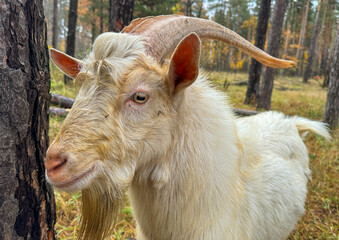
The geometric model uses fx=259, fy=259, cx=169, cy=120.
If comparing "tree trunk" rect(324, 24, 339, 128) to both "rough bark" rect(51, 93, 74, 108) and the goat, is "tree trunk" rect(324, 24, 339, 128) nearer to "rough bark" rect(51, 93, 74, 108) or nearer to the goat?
the goat

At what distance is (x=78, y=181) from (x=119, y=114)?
41cm

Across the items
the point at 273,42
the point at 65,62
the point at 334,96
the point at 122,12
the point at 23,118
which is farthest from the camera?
the point at 273,42

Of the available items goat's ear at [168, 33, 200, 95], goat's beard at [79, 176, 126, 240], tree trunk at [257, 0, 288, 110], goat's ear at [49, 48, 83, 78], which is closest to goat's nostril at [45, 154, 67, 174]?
goat's beard at [79, 176, 126, 240]

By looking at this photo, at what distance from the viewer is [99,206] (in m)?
1.58

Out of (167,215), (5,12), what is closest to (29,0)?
(5,12)

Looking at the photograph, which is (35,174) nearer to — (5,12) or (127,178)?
(127,178)

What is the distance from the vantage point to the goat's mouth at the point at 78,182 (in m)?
1.26

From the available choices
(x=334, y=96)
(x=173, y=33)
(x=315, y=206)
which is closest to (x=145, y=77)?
(x=173, y=33)

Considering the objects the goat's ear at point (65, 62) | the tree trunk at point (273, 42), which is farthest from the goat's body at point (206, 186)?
the tree trunk at point (273, 42)

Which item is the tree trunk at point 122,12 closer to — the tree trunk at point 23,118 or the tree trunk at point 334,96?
the tree trunk at point 23,118

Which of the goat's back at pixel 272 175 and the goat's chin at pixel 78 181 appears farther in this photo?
the goat's back at pixel 272 175

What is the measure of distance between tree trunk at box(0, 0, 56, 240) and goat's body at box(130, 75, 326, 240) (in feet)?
2.09

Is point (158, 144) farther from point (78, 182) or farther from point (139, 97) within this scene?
point (78, 182)

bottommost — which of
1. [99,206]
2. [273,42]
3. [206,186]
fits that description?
[99,206]
